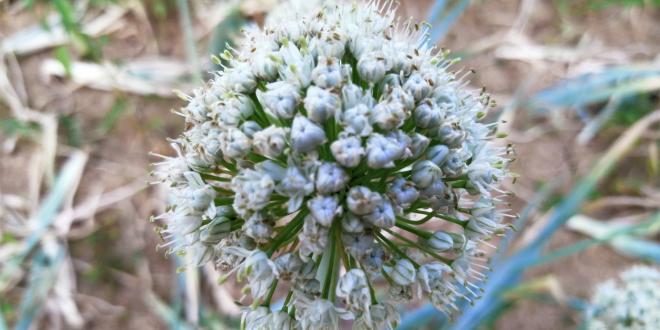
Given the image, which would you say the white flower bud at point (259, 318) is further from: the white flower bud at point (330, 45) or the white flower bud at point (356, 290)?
the white flower bud at point (330, 45)

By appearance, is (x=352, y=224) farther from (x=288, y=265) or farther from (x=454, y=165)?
(x=454, y=165)

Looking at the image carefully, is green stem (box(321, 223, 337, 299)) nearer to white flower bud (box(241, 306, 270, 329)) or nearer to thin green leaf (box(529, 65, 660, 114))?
white flower bud (box(241, 306, 270, 329))

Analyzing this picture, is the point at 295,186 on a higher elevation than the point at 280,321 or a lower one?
higher

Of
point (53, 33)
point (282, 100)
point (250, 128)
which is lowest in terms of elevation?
point (53, 33)

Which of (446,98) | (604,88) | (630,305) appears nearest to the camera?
(446,98)

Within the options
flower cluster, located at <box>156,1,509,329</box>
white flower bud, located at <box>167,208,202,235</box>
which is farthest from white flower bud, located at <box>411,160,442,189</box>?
white flower bud, located at <box>167,208,202,235</box>

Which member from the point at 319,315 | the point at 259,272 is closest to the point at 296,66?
the point at 259,272

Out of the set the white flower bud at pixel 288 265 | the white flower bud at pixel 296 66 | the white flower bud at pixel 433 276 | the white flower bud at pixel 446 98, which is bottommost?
the white flower bud at pixel 288 265

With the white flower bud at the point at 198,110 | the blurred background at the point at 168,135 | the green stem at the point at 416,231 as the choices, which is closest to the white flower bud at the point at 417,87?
the green stem at the point at 416,231
